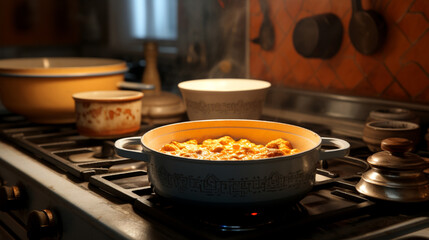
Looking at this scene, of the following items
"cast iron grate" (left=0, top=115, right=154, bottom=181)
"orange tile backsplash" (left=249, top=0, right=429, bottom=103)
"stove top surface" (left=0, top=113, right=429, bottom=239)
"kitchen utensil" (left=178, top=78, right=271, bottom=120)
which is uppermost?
"orange tile backsplash" (left=249, top=0, right=429, bottom=103)

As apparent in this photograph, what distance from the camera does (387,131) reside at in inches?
40.0

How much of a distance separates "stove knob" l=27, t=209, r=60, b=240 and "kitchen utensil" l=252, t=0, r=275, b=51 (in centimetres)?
90

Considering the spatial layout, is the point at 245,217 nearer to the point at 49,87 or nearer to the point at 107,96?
the point at 107,96

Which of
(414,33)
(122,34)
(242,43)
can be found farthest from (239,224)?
(122,34)

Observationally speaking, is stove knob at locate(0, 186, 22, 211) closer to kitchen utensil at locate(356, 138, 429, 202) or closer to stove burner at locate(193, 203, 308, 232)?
stove burner at locate(193, 203, 308, 232)

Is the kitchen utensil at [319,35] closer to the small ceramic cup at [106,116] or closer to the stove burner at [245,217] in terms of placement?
the small ceramic cup at [106,116]

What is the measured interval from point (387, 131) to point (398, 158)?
10.2 inches

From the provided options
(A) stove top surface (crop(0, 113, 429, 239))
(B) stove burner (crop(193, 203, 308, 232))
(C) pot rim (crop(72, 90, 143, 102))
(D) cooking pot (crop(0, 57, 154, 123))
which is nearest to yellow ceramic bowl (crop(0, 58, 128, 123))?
(D) cooking pot (crop(0, 57, 154, 123))

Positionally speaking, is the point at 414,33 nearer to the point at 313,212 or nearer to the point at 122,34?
the point at 313,212

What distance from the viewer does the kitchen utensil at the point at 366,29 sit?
1.19 meters

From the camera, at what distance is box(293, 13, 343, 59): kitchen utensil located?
1314 millimetres

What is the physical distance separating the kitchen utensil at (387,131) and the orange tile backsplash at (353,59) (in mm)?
134

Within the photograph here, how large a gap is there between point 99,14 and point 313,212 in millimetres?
2238

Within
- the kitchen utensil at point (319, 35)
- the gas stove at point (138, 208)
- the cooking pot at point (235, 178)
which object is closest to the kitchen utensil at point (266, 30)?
the kitchen utensil at point (319, 35)
